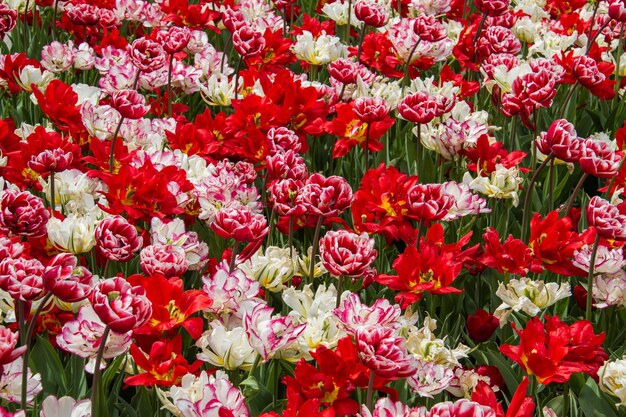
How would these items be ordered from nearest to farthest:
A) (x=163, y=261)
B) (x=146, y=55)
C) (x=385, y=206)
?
1. (x=163, y=261)
2. (x=385, y=206)
3. (x=146, y=55)

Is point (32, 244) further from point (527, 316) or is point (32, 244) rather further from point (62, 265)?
point (527, 316)

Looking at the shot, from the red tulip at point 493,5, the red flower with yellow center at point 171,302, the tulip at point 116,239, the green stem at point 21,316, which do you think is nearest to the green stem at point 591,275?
the red flower with yellow center at point 171,302

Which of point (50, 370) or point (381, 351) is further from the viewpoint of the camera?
point (50, 370)

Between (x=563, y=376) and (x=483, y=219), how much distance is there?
113 cm

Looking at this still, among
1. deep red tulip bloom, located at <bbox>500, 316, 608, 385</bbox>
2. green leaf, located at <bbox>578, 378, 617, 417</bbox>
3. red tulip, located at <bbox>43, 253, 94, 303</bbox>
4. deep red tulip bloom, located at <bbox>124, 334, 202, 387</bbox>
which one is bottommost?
green leaf, located at <bbox>578, 378, 617, 417</bbox>

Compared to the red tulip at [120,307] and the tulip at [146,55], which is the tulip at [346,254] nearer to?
the red tulip at [120,307]

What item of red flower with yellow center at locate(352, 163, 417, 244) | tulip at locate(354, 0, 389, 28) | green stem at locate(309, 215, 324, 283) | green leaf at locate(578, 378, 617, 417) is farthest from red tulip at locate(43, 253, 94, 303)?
tulip at locate(354, 0, 389, 28)

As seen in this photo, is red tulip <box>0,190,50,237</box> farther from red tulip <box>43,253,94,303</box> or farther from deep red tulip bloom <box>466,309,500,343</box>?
deep red tulip bloom <box>466,309,500,343</box>

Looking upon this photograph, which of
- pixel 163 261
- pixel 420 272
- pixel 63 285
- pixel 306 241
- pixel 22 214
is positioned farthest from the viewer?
pixel 306 241

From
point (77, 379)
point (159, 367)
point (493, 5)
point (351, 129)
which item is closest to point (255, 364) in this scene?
point (159, 367)

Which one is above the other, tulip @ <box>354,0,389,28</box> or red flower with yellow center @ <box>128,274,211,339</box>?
tulip @ <box>354,0,389,28</box>

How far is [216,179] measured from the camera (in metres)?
2.41

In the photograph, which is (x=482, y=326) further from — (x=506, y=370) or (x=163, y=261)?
(x=163, y=261)

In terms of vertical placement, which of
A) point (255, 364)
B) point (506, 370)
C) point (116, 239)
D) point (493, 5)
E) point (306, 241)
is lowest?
point (306, 241)
